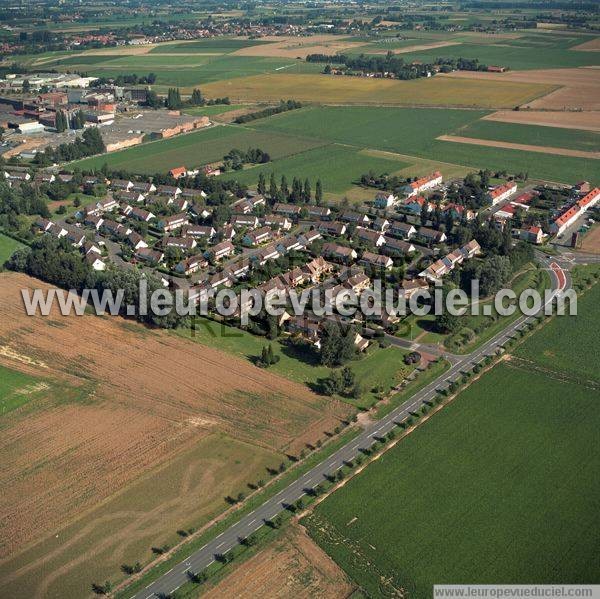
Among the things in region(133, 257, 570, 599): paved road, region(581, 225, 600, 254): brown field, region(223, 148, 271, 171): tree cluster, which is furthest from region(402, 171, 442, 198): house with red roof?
region(133, 257, 570, 599): paved road

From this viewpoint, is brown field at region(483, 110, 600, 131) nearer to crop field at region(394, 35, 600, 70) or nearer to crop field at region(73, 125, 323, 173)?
crop field at region(73, 125, 323, 173)

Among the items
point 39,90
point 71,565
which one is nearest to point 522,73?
point 39,90

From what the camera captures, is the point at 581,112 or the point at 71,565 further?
the point at 581,112

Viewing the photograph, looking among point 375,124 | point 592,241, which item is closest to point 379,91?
point 375,124

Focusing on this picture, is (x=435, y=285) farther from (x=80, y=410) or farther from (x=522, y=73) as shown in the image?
(x=522, y=73)

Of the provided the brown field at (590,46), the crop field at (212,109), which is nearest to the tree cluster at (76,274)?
the crop field at (212,109)

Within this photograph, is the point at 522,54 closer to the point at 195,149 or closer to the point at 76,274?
the point at 195,149
